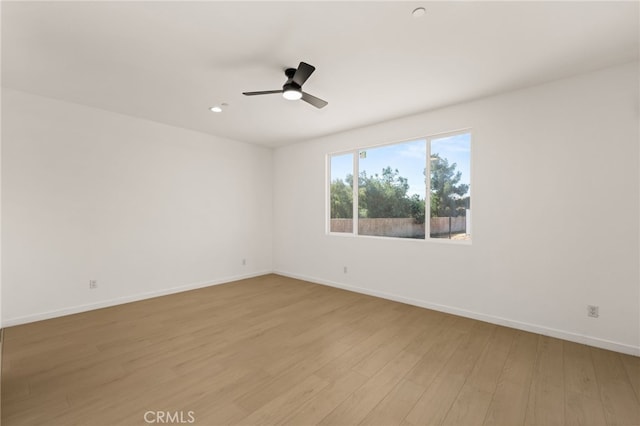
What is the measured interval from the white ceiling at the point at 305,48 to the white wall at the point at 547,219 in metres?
0.32

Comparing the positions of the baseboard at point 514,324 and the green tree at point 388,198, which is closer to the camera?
the baseboard at point 514,324

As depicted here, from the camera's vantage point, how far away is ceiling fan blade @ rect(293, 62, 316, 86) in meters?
2.29

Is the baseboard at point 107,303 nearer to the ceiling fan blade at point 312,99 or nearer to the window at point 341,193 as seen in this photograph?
the window at point 341,193

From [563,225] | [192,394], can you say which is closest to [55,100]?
[192,394]

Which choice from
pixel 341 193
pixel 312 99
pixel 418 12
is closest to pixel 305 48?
pixel 312 99

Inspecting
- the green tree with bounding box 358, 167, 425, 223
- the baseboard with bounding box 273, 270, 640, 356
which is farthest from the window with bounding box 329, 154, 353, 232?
the baseboard with bounding box 273, 270, 640, 356

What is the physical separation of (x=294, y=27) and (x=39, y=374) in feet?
11.4

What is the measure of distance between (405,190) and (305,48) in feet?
8.62

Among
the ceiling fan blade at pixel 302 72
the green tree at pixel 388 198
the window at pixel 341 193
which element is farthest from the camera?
the window at pixel 341 193

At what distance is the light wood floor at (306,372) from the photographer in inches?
71.5

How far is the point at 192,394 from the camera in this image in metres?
2.00

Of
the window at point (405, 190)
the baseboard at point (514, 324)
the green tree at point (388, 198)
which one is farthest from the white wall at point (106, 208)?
the baseboard at point (514, 324)

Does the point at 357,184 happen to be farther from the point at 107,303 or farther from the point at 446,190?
the point at 107,303

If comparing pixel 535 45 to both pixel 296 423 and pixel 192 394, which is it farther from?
pixel 192 394
